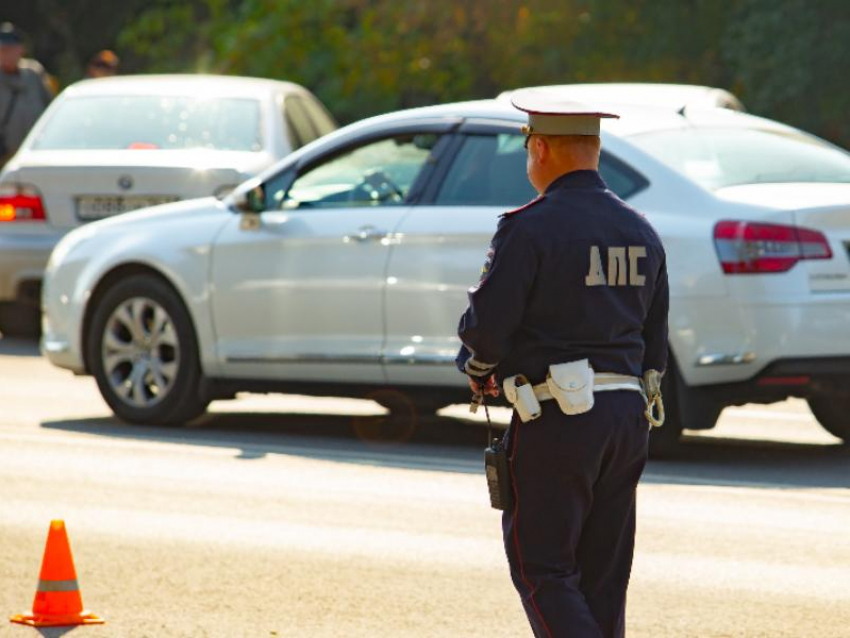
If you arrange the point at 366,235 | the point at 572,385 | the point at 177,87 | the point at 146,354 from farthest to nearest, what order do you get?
the point at 177,87
the point at 146,354
the point at 366,235
the point at 572,385

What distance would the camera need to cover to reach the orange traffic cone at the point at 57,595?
20.8 ft

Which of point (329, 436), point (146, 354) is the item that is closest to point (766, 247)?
point (329, 436)

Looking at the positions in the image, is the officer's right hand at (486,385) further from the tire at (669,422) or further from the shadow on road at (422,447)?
the tire at (669,422)

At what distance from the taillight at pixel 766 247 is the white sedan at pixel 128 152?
5.11 m

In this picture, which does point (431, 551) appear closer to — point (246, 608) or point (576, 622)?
point (246, 608)

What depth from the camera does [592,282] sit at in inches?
189

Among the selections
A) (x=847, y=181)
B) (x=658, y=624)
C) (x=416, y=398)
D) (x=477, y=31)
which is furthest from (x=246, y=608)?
(x=477, y=31)

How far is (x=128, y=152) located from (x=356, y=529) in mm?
6791

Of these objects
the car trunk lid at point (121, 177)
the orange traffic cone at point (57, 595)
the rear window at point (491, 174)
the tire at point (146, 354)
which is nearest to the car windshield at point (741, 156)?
the rear window at point (491, 174)

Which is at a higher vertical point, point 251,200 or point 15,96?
point 251,200

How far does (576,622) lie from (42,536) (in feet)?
11.5

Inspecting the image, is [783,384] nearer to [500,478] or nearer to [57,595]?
[57,595]

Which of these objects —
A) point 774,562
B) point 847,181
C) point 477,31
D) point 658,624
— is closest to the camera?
point 658,624

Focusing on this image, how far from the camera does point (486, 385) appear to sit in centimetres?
498
